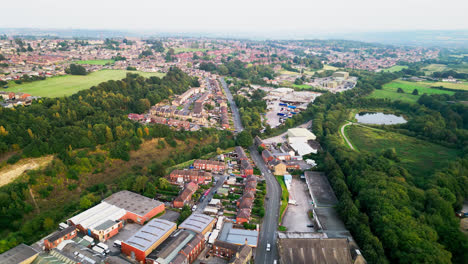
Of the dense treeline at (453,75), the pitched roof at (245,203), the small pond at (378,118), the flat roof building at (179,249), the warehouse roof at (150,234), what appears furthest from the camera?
the dense treeline at (453,75)

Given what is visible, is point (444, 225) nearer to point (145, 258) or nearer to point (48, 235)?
point (145, 258)

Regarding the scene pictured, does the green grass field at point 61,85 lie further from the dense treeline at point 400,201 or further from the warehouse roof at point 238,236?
the warehouse roof at point 238,236

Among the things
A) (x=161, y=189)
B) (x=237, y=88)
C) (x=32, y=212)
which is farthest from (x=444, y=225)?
(x=237, y=88)

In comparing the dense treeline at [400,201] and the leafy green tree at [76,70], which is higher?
the leafy green tree at [76,70]

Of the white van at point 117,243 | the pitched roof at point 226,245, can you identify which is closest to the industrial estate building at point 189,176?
the white van at point 117,243

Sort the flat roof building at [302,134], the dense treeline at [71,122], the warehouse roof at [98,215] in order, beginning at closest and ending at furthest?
the warehouse roof at [98,215] → the dense treeline at [71,122] → the flat roof building at [302,134]

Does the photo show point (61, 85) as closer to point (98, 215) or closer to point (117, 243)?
point (98, 215)
